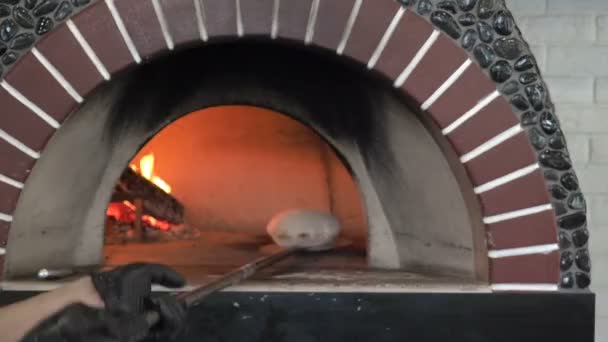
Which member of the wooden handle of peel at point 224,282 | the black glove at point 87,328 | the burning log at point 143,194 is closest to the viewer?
the black glove at point 87,328

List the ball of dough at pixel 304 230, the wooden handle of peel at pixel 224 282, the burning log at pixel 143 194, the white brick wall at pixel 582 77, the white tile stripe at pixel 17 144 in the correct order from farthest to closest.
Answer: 1. the burning log at pixel 143 194
2. the ball of dough at pixel 304 230
3. the white brick wall at pixel 582 77
4. the white tile stripe at pixel 17 144
5. the wooden handle of peel at pixel 224 282

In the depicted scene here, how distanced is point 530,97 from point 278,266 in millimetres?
679

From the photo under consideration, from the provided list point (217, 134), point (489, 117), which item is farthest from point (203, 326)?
point (217, 134)

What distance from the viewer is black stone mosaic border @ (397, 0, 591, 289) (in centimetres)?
153

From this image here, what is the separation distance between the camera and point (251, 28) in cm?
148

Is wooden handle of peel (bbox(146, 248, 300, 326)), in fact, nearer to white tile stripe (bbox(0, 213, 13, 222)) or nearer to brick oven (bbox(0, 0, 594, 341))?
brick oven (bbox(0, 0, 594, 341))

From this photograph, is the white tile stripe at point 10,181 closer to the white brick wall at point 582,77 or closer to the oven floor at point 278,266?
the oven floor at point 278,266

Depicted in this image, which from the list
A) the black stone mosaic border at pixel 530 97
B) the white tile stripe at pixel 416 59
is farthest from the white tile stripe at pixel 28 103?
the black stone mosaic border at pixel 530 97

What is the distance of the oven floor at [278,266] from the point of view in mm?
1572

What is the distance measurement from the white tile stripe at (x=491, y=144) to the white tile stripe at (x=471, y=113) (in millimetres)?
55

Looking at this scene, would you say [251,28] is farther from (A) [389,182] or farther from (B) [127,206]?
(B) [127,206]

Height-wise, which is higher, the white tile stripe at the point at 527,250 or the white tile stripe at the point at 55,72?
the white tile stripe at the point at 55,72

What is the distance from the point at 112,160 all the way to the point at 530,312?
93 cm

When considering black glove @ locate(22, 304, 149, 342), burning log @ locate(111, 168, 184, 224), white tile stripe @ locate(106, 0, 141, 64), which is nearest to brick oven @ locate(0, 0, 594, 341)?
white tile stripe @ locate(106, 0, 141, 64)
